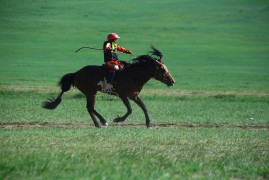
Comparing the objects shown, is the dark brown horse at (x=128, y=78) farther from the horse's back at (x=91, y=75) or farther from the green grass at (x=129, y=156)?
the green grass at (x=129, y=156)

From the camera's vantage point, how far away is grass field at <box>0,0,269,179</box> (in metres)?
8.20

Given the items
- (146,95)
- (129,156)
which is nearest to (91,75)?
(129,156)

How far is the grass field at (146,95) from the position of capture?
820 cm

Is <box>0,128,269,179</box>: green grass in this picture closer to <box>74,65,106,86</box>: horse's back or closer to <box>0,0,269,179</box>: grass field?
<box>0,0,269,179</box>: grass field

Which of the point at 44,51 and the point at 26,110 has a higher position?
the point at 26,110

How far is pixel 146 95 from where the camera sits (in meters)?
26.2

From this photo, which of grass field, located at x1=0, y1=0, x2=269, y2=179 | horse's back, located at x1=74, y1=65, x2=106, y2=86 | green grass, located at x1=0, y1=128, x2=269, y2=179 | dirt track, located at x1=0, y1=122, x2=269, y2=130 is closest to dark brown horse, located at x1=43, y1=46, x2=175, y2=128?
horse's back, located at x1=74, y1=65, x2=106, y2=86

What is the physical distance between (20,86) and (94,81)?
13.7 metres

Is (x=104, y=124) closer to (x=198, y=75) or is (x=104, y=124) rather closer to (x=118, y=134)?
(x=118, y=134)

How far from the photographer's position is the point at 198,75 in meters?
41.0

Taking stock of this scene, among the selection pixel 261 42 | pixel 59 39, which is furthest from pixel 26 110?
pixel 261 42

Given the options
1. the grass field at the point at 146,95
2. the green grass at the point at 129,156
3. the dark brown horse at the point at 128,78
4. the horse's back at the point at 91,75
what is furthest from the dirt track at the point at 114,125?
the green grass at the point at 129,156

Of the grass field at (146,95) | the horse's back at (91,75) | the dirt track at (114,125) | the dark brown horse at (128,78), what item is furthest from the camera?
the horse's back at (91,75)

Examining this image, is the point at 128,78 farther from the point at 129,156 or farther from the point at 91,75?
the point at 129,156
